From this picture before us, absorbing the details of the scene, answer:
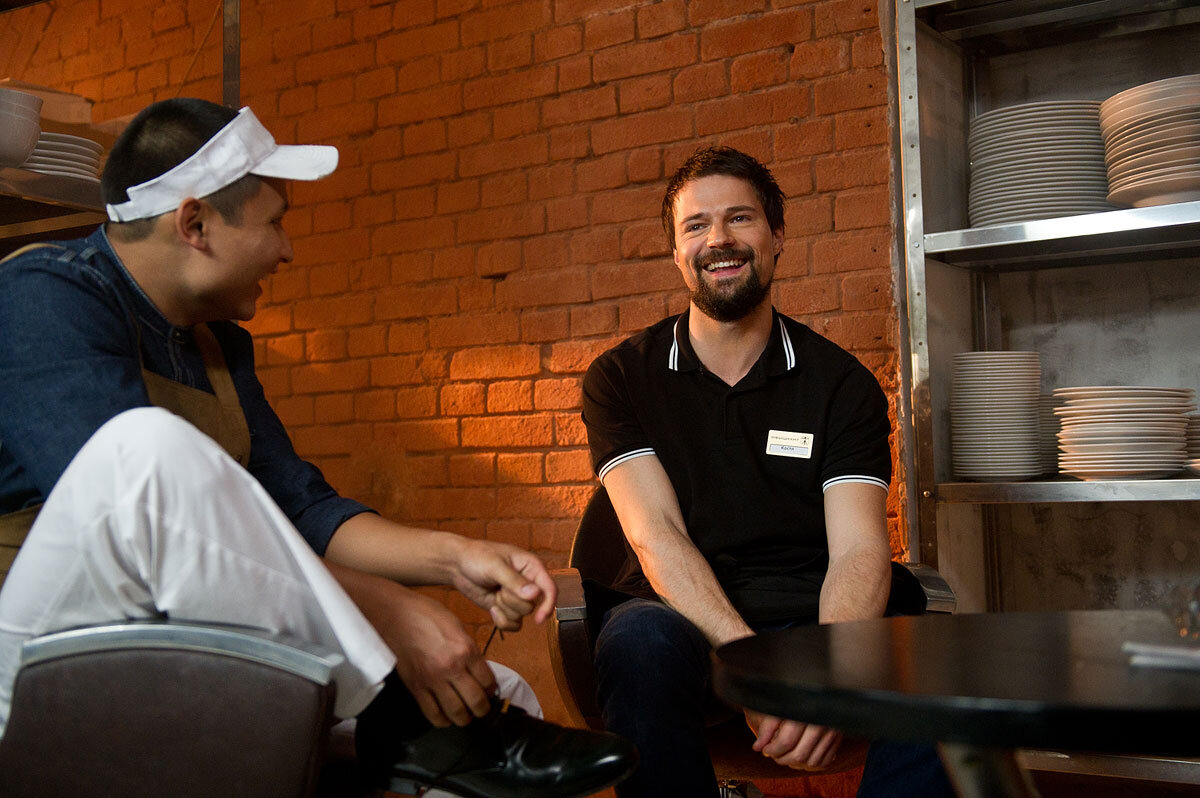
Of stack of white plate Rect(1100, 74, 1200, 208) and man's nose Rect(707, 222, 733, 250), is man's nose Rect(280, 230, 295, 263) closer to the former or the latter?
man's nose Rect(707, 222, 733, 250)

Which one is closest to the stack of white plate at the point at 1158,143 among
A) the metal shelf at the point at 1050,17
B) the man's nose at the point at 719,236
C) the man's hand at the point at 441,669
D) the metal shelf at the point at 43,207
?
the metal shelf at the point at 1050,17

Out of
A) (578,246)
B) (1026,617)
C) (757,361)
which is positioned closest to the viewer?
(1026,617)

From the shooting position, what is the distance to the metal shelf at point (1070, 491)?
199cm

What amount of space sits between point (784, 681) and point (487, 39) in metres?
2.58

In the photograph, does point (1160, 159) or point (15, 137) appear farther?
point (1160, 159)

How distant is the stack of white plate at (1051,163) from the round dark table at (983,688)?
128cm

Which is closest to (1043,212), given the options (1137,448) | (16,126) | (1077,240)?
(1077,240)

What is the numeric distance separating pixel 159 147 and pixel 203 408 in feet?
1.13

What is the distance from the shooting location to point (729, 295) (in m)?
2.02

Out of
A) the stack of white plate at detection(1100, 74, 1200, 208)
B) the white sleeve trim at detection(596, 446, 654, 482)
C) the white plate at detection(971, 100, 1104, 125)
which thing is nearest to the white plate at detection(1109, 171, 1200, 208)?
the stack of white plate at detection(1100, 74, 1200, 208)

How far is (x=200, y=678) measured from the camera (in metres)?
0.93

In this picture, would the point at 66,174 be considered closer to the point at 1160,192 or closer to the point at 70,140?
the point at 70,140

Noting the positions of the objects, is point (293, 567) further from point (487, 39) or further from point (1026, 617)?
point (487, 39)

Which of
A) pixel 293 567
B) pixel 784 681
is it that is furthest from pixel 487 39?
pixel 784 681
